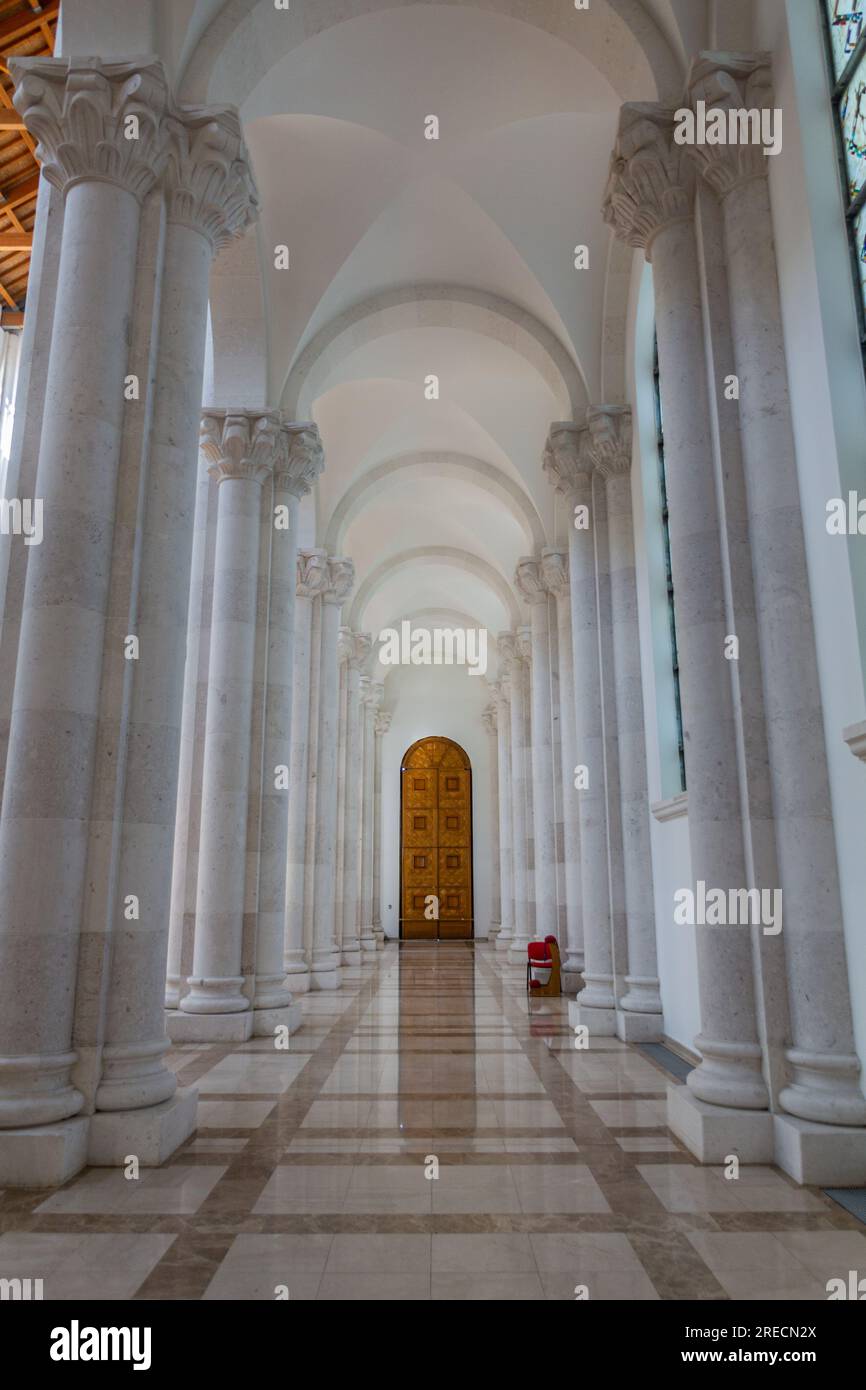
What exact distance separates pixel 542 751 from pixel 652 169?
1094cm

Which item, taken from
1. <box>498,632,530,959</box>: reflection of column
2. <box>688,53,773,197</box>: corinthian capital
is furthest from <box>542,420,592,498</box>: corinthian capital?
<box>498,632,530,959</box>: reflection of column

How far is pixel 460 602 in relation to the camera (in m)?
26.5

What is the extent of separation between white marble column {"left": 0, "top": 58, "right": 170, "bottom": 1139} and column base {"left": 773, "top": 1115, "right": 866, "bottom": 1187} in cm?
365

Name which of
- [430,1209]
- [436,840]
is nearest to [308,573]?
[430,1209]

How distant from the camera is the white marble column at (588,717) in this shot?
9492mm

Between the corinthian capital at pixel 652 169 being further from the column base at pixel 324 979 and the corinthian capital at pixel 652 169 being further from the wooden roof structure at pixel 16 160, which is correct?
the column base at pixel 324 979

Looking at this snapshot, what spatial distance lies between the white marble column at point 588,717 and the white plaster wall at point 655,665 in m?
0.69

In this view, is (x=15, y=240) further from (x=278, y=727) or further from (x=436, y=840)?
(x=436, y=840)

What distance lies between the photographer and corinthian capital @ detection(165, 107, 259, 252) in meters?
5.83

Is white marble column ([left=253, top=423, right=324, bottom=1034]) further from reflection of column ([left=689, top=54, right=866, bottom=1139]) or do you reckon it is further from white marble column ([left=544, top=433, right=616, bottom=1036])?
reflection of column ([left=689, top=54, right=866, bottom=1139])

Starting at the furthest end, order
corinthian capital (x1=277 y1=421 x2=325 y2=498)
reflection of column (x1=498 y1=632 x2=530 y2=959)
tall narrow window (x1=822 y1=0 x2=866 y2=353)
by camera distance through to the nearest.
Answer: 1. reflection of column (x1=498 y1=632 x2=530 y2=959)
2. corinthian capital (x1=277 y1=421 x2=325 y2=498)
3. tall narrow window (x1=822 y1=0 x2=866 y2=353)

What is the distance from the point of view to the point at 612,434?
9797 mm

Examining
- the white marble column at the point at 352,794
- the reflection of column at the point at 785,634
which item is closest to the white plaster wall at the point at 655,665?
the reflection of column at the point at 785,634

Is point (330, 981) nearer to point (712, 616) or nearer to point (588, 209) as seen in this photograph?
point (712, 616)
